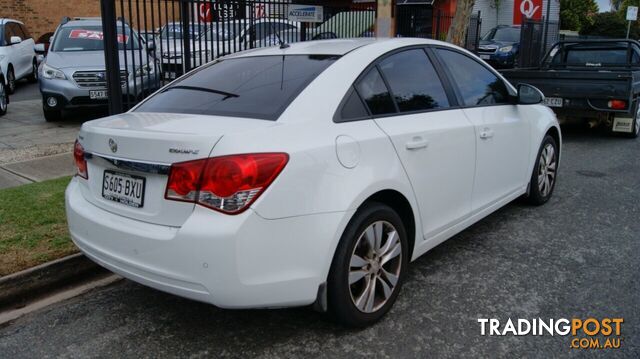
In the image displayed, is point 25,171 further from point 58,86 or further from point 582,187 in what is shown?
point 582,187

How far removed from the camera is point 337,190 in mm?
2764

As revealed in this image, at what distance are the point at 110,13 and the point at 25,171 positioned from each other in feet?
6.66

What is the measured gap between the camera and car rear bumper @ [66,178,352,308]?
8.18 feet

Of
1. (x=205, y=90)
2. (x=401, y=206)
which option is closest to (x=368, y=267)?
(x=401, y=206)

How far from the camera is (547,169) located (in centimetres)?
546

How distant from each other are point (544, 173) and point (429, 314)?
2.74 metres

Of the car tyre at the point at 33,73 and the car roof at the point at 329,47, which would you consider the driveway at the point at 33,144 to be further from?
the car tyre at the point at 33,73

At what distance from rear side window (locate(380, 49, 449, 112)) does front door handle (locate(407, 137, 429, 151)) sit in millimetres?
223

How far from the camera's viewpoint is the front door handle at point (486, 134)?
406 centimetres

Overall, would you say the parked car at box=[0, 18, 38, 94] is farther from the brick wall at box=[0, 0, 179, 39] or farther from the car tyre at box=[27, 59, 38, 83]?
the brick wall at box=[0, 0, 179, 39]

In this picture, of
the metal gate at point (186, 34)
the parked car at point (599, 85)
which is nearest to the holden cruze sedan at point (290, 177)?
the metal gate at point (186, 34)

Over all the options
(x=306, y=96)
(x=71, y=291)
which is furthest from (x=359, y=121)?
(x=71, y=291)

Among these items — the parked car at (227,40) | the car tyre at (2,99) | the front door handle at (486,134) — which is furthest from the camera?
the car tyre at (2,99)

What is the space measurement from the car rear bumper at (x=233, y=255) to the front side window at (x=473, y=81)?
1831 millimetres
